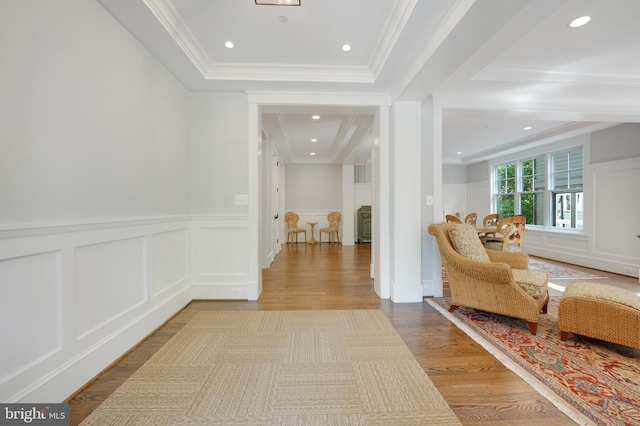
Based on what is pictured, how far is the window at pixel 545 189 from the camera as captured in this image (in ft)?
16.7

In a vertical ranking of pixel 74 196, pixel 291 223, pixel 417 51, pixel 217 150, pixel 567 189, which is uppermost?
pixel 417 51

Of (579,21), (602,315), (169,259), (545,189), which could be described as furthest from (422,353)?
(545,189)

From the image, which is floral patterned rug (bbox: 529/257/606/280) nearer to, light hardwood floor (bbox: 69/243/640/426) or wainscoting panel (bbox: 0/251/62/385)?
light hardwood floor (bbox: 69/243/640/426)

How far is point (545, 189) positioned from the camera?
568 cm

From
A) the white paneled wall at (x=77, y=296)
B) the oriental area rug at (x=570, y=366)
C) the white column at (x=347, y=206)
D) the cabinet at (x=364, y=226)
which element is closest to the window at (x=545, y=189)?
the cabinet at (x=364, y=226)

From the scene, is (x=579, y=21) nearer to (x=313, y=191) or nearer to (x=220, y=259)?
(x=220, y=259)

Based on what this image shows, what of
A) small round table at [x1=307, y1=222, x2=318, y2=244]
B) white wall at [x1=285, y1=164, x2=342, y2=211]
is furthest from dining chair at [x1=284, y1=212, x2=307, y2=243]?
white wall at [x1=285, y1=164, x2=342, y2=211]

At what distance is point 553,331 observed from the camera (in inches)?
86.1

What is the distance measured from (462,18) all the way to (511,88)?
197cm

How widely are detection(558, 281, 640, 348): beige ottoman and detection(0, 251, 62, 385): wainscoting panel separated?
3424 millimetres

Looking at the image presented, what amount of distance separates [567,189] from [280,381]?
6664mm

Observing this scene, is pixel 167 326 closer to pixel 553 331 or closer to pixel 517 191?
pixel 553 331

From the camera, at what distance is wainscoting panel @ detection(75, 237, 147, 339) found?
156 centimetres

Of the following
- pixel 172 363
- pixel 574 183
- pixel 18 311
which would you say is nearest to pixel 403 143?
pixel 172 363
